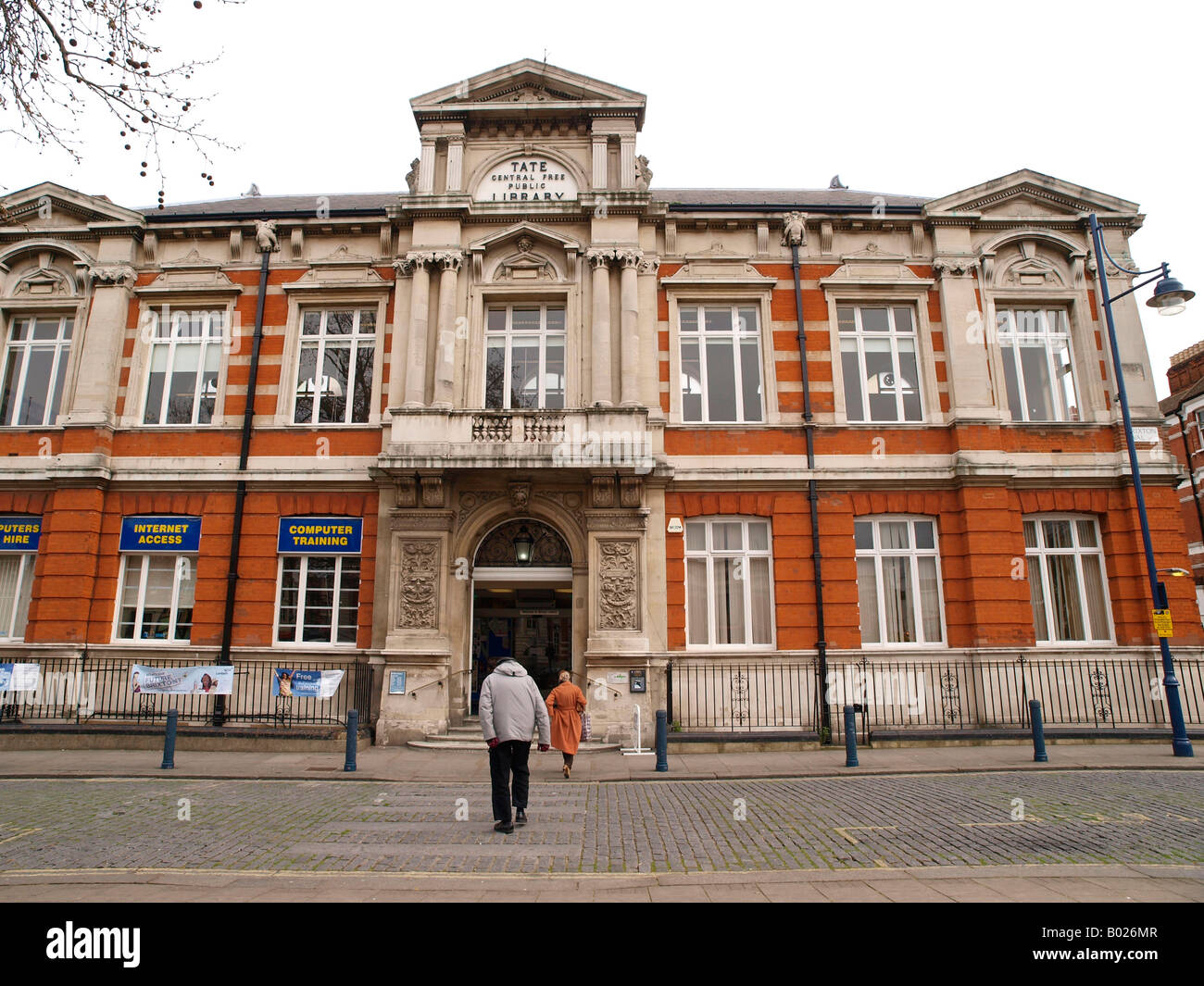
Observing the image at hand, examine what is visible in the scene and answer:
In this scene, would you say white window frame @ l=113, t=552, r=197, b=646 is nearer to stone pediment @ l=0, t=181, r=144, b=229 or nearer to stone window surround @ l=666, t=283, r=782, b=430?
stone pediment @ l=0, t=181, r=144, b=229

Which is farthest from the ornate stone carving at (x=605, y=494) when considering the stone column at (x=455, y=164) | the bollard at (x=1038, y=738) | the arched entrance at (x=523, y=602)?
the bollard at (x=1038, y=738)

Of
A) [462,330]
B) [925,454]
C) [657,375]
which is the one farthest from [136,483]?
[925,454]

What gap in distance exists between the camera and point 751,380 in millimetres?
A: 16781

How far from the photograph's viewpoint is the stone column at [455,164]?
17.0m

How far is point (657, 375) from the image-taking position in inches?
645

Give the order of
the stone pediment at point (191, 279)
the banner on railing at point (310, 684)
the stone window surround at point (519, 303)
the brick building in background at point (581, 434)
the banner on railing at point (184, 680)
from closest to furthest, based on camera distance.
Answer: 1. the banner on railing at point (310, 684)
2. the banner on railing at point (184, 680)
3. the brick building in background at point (581, 434)
4. the stone window surround at point (519, 303)
5. the stone pediment at point (191, 279)

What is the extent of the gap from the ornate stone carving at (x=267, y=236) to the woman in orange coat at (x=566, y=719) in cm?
1281

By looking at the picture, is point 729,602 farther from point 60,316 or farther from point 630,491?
point 60,316

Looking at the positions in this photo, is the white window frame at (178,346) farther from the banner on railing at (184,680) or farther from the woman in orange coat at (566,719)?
the woman in orange coat at (566,719)

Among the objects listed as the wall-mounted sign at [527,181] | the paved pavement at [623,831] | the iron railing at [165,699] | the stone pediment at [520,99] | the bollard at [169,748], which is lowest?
the paved pavement at [623,831]

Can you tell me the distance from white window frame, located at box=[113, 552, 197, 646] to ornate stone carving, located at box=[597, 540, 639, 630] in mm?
8893

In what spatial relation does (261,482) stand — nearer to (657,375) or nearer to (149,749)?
(149,749)

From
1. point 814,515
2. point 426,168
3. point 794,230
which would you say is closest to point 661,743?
point 814,515

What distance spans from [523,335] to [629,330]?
256 cm
